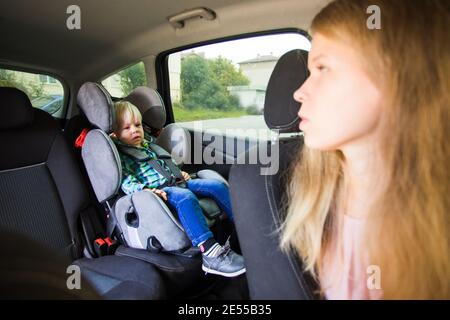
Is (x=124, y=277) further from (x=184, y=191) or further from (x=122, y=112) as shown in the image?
(x=122, y=112)

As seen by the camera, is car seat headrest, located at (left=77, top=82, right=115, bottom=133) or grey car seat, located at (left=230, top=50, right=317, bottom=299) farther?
car seat headrest, located at (left=77, top=82, right=115, bottom=133)

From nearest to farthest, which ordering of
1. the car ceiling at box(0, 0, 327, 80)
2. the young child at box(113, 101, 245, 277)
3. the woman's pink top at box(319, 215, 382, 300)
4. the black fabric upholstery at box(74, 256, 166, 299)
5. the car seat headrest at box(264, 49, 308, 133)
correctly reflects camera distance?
the woman's pink top at box(319, 215, 382, 300)
the car seat headrest at box(264, 49, 308, 133)
the black fabric upholstery at box(74, 256, 166, 299)
the young child at box(113, 101, 245, 277)
the car ceiling at box(0, 0, 327, 80)

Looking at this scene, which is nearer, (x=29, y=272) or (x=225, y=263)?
(x=29, y=272)

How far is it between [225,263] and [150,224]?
37 centimetres

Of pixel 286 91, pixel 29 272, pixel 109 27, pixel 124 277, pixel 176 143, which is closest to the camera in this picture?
pixel 29 272

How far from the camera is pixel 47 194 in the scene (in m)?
1.50

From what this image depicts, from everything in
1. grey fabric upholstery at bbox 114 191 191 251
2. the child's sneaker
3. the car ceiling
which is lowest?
the child's sneaker

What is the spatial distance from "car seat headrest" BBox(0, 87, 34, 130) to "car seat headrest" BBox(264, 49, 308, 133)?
1028 millimetres

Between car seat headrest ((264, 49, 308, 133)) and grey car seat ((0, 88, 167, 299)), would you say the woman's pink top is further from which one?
grey car seat ((0, 88, 167, 299))

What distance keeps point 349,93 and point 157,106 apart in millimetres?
1844

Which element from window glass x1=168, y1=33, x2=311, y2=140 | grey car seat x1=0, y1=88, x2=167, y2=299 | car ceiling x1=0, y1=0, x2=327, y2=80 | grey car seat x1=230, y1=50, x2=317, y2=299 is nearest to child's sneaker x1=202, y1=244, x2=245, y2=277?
grey car seat x1=0, y1=88, x2=167, y2=299

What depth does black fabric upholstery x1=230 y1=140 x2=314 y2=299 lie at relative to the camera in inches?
30.4

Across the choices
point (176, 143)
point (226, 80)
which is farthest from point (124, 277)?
point (226, 80)

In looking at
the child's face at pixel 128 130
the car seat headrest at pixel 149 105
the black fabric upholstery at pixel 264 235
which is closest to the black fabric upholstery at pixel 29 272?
the black fabric upholstery at pixel 264 235
